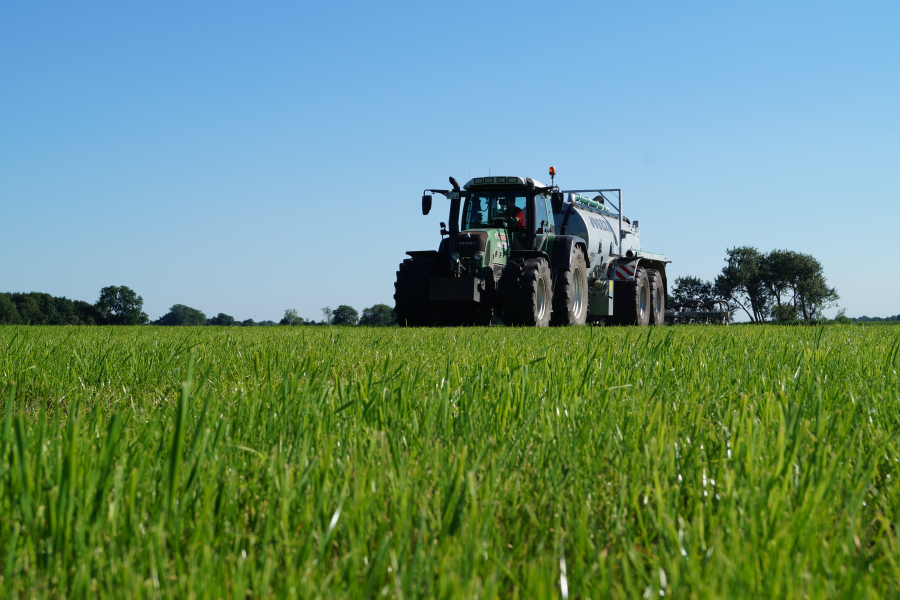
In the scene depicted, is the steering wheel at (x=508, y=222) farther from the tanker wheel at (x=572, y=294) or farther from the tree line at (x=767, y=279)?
the tree line at (x=767, y=279)

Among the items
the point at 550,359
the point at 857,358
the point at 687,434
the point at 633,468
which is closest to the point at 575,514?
the point at 633,468

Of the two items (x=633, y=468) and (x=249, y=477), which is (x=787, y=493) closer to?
(x=633, y=468)

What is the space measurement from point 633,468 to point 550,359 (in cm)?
189

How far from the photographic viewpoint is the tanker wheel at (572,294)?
40.6ft

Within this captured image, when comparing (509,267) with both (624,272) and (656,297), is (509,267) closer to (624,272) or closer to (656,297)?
(624,272)

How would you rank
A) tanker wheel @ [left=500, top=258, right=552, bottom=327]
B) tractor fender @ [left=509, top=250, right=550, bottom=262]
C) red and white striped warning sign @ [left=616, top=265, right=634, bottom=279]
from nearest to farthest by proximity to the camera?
tanker wheel @ [left=500, top=258, right=552, bottom=327] < tractor fender @ [left=509, top=250, right=550, bottom=262] < red and white striped warning sign @ [left=616, top=265, right=634, bottom=279]

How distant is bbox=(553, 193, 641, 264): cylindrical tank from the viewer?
14961mm

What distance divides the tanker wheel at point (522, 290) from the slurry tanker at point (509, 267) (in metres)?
0.02

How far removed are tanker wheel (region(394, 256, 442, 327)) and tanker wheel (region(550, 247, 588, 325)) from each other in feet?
7.46

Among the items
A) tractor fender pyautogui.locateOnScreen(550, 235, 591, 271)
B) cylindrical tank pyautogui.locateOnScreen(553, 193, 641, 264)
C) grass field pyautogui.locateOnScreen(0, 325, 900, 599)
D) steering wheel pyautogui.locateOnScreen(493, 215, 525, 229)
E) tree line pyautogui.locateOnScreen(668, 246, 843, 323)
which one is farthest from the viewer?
tree line pyautogui.locateOnScreen(668, 246, 843, 323)

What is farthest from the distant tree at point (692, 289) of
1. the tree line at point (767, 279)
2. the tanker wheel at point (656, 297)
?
the tanker wheel at point (656, 297)

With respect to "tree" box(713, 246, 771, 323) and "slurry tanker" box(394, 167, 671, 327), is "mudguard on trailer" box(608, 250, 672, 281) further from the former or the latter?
"tree" box(713, 246, 771, 323)

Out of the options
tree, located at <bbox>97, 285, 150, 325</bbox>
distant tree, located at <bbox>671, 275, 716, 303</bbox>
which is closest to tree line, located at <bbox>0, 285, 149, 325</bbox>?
tree, located at <bbox>97, 285, 150, 325</bbox>

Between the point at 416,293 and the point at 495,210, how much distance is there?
2482 millimetres
